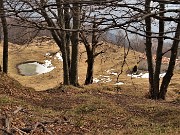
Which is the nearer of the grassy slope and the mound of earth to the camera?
the grassy slope

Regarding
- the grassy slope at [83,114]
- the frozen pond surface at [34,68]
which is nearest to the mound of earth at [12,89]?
the grassy slope at [83,114]

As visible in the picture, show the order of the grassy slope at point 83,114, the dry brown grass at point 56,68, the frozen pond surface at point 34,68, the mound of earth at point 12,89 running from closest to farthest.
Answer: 1. the grassy slope at point 83,114
2. the mound of earth at point 12,89
3. the dry brown grass at point 56,68
4. the frozen pond surface at point 34,68

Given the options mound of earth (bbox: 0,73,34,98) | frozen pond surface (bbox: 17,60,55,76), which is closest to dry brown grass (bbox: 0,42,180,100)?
frozen pond surface (bbox: 17,60,55,76)

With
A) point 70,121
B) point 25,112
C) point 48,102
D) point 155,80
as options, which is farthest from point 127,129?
point 155,80

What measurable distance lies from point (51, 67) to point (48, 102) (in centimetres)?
3943

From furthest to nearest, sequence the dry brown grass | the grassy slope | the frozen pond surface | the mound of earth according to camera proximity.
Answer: the frozen pond surface
the dry brown grass
the mound of earth
the grassy slope

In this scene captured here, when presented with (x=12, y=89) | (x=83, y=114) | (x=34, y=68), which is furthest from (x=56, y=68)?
(x=83, y=114)

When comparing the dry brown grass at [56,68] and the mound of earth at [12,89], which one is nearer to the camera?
the mound of earth at [12,89]

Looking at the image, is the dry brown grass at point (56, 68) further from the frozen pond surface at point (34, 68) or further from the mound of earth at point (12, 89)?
the mound of earth at point (12, 89)

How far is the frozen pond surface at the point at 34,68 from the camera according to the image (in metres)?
49.8

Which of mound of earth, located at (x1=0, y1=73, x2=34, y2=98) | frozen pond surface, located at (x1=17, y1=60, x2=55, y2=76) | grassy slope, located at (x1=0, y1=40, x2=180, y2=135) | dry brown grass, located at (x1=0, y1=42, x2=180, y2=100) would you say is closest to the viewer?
grassy slope, located at (x1=0, y1=40, x2=180, y2=135)

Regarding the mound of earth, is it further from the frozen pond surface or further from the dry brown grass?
the frozen pond surface

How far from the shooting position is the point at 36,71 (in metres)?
51.2

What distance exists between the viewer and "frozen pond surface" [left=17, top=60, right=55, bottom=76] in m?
49.8
